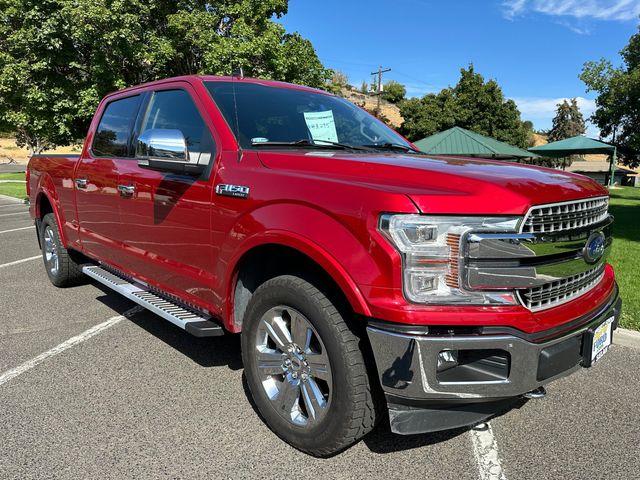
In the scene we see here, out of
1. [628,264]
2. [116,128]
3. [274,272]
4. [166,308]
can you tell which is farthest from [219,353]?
[628,264]

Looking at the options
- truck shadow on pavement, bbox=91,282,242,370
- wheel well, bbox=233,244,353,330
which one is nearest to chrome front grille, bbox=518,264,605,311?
wheel well, bbox=233,244,353,330

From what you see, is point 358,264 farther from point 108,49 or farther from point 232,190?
point 108,49

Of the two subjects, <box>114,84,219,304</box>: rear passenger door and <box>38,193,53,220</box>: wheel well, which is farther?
<box>38,193,53,220</box>: wheel well

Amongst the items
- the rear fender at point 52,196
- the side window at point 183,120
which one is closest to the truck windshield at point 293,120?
the side window at point 183,120

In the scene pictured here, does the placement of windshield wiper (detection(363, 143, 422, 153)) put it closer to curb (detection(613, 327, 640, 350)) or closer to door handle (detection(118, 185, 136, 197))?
door handle (detection(118, 185, 136, 197))

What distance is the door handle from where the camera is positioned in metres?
3.63

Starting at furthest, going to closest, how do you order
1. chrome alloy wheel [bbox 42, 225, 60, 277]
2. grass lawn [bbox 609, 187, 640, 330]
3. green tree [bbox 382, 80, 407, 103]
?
green tree [bbox 382, 80, 407, 103] < chrome alloy wheel [bbox 42, 225, 60, 277] < grass lawn [bbox 609, 187, 640, 330]

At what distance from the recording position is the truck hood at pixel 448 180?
202cm

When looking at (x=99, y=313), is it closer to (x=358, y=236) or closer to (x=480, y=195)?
(x=358, y=236)

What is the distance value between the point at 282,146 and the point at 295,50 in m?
15.0

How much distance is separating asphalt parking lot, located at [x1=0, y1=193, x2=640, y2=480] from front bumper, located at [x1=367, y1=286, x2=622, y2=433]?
513mm

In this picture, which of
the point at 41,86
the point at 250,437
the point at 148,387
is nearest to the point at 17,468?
the point at 148,387

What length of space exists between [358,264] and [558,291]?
3.19 feet

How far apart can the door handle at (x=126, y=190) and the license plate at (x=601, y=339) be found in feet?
10.2
